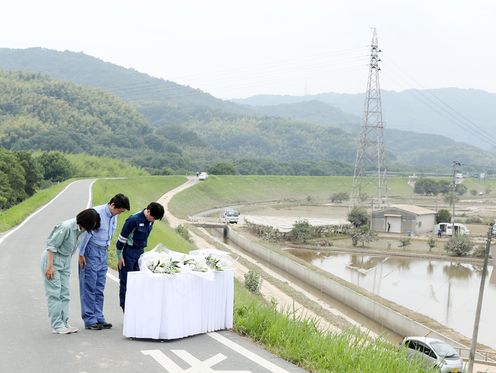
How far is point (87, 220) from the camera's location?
7.36m

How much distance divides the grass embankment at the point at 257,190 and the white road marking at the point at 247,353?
57.1m

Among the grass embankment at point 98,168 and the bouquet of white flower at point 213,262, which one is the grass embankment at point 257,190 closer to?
the grass embankment at point 98,168

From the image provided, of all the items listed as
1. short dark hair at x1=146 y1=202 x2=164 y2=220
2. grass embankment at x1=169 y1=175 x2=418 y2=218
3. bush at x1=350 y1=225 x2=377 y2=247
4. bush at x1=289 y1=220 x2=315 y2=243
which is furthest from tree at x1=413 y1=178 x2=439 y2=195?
short dark hair at x1=146 y1=202 x2=164 y2=220

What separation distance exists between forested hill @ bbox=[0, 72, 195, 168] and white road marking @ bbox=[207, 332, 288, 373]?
96922 mm

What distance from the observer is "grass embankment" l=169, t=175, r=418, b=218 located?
76750 mm

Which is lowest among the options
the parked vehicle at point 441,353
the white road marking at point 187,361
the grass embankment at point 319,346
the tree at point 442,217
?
the tree at point 442,217

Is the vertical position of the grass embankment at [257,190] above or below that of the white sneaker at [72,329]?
below

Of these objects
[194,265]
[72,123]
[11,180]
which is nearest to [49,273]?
[194,265]

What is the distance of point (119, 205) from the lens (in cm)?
774

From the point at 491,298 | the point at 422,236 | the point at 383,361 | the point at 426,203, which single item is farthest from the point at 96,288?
the point at 426,203

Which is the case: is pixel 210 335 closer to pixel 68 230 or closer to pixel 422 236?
pixel 68 230

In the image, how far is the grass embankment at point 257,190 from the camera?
76750 mm

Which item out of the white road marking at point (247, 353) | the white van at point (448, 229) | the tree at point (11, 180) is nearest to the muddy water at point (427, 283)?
the white van at point (448, 229)

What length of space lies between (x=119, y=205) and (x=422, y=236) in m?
50.3
